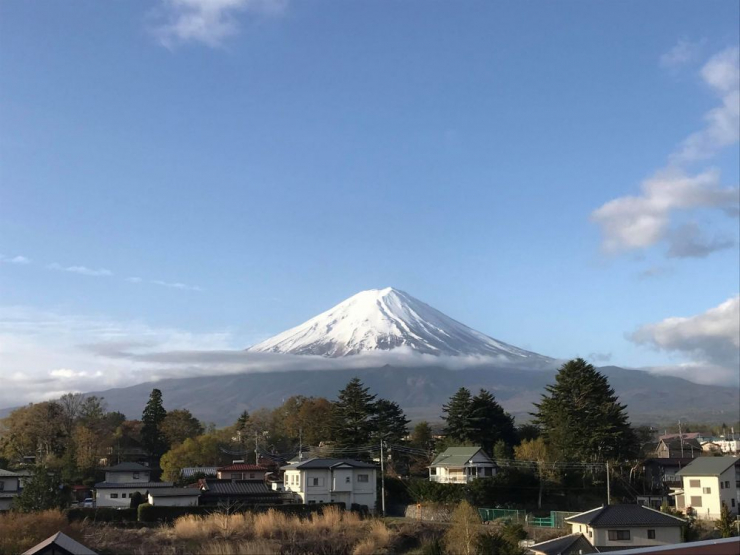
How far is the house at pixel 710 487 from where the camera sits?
34719mm

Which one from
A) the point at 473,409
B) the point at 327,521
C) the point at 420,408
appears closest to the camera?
the point at 327,521

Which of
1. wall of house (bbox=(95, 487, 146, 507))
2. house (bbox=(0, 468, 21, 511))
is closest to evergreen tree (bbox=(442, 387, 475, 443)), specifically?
wall of house (bbox=(95, 487, 146, 507))

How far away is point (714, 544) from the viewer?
1509 centimetres

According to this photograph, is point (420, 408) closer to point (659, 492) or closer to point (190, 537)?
point (659, 492)

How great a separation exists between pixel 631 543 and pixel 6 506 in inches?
1101

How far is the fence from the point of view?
31.0m

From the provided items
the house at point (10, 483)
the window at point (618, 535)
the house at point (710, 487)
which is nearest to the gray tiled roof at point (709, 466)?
the house at point (710, 487)

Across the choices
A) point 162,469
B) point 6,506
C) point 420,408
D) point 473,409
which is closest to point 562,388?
point 473,409


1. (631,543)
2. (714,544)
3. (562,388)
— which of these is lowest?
(631,543)

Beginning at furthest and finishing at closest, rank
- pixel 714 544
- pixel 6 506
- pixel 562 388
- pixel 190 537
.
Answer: pixel 562 388 → pixel 6 506 → pixel 190 537 → pixel 714 544

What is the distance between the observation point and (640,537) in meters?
27.1

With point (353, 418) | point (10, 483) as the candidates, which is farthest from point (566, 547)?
point (10, 483)

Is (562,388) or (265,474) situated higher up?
(562,388)

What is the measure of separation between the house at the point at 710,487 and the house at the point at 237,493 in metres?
19.8
